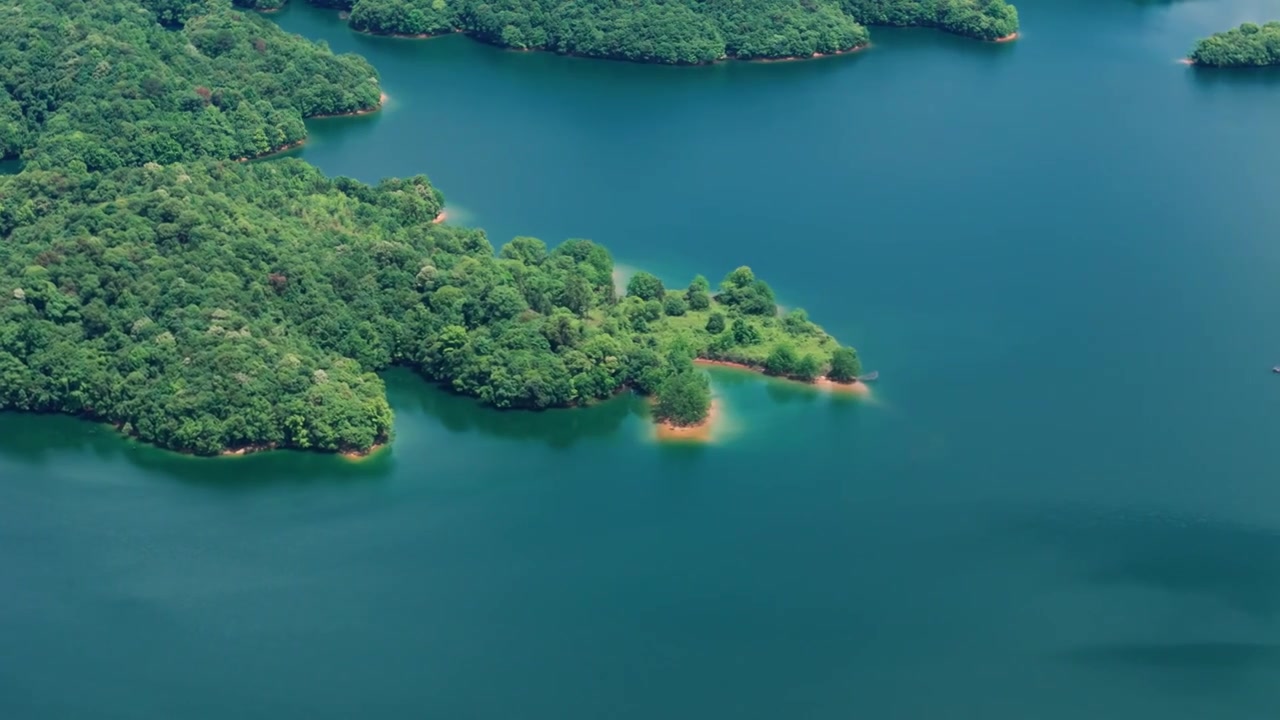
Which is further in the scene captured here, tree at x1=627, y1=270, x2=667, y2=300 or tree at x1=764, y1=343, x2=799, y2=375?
tree at x1=627, y1=270, x2=667, y2=300

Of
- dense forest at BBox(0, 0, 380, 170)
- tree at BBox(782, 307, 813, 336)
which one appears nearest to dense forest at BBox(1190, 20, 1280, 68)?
tree at BBox(782, 307, 813, 336)

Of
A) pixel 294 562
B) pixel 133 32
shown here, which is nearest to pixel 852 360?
pixel 294 562

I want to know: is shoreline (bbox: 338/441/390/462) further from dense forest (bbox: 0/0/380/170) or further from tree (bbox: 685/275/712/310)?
dense forest (bbox: 0/0/380/170)

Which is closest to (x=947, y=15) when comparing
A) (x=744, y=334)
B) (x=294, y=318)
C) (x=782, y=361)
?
(x=744, y=334)

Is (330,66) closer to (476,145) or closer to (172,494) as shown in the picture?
(476,145)

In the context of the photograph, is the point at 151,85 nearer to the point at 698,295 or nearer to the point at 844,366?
the point at 698,295

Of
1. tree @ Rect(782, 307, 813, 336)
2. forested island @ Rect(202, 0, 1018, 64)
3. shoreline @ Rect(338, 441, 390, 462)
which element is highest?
forested island @ Rect(202, 0, 1018, 64)

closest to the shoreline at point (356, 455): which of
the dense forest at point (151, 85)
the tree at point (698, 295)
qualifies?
the tree at point (698, 295)
